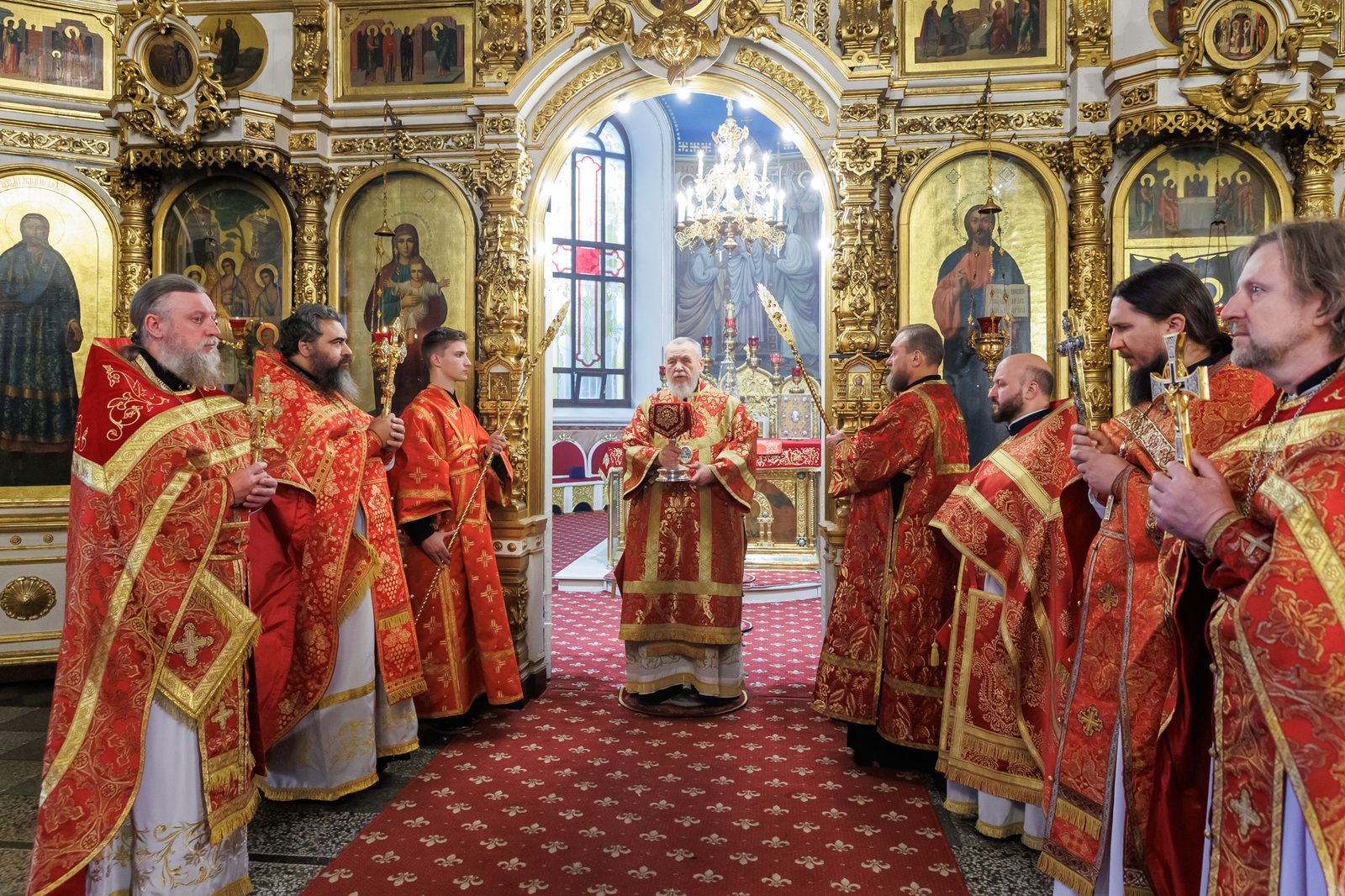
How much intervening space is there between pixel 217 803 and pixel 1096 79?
616 cm

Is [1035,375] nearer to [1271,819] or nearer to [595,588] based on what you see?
[1271,819]

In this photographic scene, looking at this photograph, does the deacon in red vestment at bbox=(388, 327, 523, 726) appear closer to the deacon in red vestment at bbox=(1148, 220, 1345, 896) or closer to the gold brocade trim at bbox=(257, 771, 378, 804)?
the gold brocade trim at bbox=(257, 771, 378, 804)

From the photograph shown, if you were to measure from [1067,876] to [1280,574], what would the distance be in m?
1.52

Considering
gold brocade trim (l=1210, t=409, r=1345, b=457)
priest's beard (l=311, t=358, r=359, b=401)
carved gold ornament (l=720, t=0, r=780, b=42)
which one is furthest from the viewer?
carved gold ornament (l=720, t=0, r=780, b=42)

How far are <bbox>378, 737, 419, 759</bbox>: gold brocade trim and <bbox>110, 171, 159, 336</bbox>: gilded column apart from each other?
3.77 m

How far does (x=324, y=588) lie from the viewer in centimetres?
419

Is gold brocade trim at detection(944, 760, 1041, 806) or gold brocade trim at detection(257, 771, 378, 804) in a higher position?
gold brocade trim at detection(944, 760, 1041, 806)

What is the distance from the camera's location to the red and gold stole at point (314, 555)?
13.0ft

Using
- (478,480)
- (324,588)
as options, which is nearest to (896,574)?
(478,480)

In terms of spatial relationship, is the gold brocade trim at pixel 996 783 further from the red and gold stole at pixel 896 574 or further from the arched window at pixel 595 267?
the arched window at pixel 595 267

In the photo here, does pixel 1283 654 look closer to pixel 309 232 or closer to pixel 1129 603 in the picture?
pixel 1129 603

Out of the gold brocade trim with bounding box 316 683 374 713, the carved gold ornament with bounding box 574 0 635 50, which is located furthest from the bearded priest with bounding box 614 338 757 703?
the carved gold ornament with bounding box 574 0 635 50

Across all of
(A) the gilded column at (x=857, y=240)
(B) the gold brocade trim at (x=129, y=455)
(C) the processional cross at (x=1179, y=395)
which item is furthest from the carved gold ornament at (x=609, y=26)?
(C) the processional cross at (x=1179, y=395)

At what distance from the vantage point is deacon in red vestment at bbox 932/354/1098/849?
364 cm
